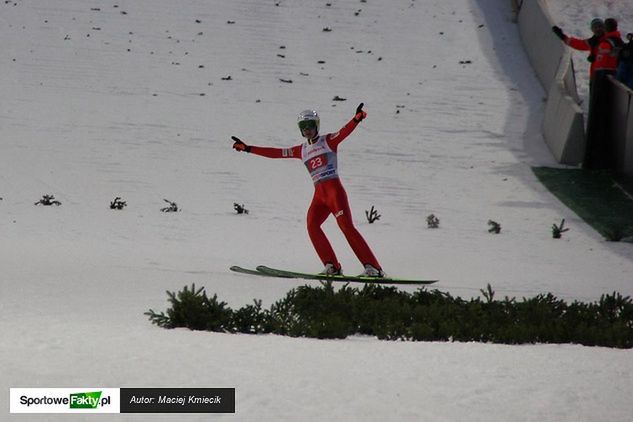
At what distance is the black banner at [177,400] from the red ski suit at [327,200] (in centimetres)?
684

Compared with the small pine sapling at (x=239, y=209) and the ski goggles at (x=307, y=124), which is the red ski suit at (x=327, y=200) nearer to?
the ski goggles at (x=307, y=124)

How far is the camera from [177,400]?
293 inches

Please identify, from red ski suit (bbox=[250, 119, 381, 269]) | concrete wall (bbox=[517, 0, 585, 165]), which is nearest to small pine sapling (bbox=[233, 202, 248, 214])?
red ski suit (bbox=[250, 119, 381, 269])

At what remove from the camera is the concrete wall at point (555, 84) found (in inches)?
968

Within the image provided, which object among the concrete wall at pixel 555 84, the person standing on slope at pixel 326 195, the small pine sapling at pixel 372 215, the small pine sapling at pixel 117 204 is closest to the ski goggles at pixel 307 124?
the person standing on slope at pixel 326 195

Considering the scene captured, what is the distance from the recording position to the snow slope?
8.06 metres

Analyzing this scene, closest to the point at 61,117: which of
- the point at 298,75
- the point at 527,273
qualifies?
the point at 298,75

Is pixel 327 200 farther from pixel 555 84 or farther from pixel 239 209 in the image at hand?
pixel 555 84

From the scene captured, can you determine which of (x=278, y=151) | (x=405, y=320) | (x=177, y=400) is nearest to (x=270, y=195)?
(x=278, y=151)

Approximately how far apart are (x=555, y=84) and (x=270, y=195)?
8.76m

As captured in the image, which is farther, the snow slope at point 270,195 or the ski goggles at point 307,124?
the ski goggles at point 307,124

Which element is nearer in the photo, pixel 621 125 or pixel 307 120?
pixel 307 120

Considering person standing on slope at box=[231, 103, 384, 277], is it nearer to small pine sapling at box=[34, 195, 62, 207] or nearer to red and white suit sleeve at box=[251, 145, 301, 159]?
red and white suit sleeve at box=[251, 145, 301, 159]

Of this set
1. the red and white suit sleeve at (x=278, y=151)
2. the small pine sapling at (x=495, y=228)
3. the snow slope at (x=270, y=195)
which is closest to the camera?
the snow slope at (x=270, y=195)
